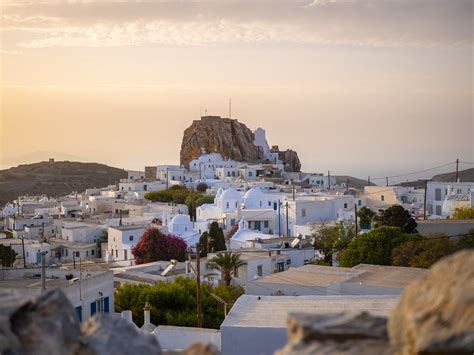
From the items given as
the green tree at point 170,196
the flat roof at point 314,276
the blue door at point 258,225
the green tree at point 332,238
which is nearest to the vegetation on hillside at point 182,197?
the green tree at point 170,196

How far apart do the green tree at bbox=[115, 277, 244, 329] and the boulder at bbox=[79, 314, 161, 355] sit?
52.0 ft

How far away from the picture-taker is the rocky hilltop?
108 metres

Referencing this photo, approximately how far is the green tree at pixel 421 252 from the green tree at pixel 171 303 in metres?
6.89

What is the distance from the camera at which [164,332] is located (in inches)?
569

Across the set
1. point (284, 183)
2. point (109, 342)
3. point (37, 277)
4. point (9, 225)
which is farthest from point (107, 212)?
point (109, 342)

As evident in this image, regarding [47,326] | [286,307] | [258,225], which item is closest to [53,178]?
[258,225]

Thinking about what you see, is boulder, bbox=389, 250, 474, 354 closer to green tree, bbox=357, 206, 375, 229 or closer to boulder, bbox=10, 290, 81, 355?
boulder, bbox=10, 290, 81, 355

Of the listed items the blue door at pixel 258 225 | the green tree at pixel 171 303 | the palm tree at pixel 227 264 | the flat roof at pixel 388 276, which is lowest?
the green tree at pixel 171 303

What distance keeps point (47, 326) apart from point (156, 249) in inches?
1281

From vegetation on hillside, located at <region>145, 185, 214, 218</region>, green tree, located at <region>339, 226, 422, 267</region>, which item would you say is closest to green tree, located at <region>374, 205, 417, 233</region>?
green tree, located at <region>339, 226, 422, 267</region>

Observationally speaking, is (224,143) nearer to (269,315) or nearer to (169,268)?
(169,268)

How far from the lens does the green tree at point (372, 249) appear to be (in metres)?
26.7

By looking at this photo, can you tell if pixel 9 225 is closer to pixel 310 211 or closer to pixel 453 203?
pixel 310 211

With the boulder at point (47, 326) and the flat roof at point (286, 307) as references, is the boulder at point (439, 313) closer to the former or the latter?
the boulder at point (47, 326)
